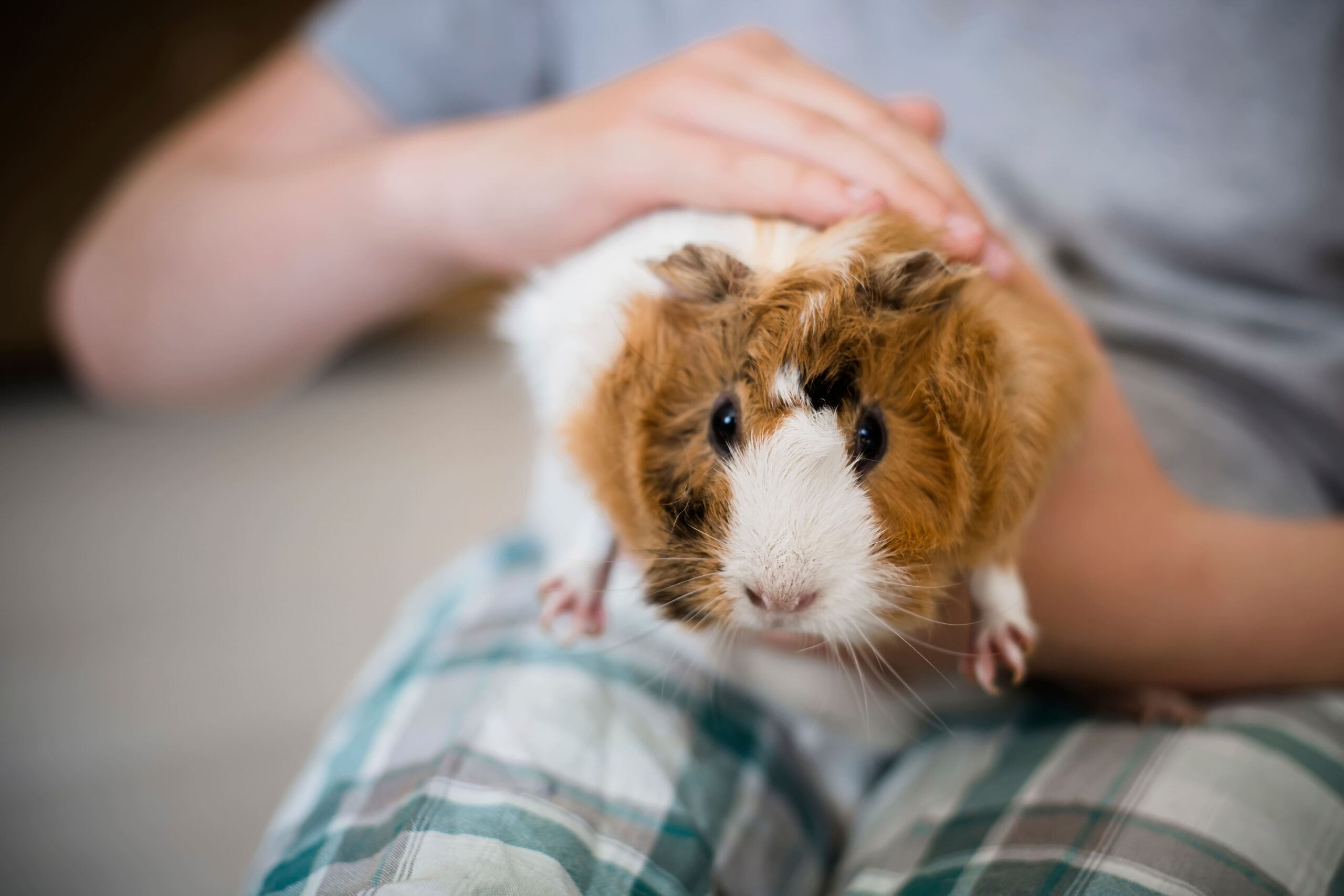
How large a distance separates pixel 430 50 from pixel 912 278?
3.30 ft

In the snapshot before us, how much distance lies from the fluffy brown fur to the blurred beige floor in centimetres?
135

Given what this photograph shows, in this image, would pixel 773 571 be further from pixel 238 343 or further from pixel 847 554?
pixel 238 343

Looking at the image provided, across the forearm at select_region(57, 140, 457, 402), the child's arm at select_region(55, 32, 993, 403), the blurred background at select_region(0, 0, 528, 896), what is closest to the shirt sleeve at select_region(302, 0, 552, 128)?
the child's arm at select_region(55, 32, 993, 403)

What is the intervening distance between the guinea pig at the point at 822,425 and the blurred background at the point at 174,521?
134 cm

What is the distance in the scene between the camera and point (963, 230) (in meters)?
0.77

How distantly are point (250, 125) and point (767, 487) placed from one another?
1216 mm

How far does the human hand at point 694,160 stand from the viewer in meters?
0.80

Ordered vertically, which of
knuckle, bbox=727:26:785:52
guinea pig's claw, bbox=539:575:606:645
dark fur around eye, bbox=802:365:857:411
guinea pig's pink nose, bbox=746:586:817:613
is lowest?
guinea pig's claw, bbox=539:575:606:645

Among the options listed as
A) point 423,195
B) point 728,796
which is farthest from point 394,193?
point 728,796

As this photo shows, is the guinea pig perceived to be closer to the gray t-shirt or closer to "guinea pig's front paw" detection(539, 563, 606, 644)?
"guinea pig's front paw" detection(539, 563, 606, 644)

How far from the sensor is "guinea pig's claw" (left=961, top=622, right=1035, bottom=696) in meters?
0.80

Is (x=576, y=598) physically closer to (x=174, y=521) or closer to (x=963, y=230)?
(x=963, y=230)

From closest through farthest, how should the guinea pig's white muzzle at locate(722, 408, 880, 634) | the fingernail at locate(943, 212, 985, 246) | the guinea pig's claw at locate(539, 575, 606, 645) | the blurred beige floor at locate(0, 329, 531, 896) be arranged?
the guinea pig's white muzzle at locate(722, 408, 880, 634) → the fingernail at locate(943, 212, 985, 246) → the guinea pig's claw at locate(539, 575, 606, 645) → the blurred beige floor at locate(0, 329, 531, 896)

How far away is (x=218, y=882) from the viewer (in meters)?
1.56
